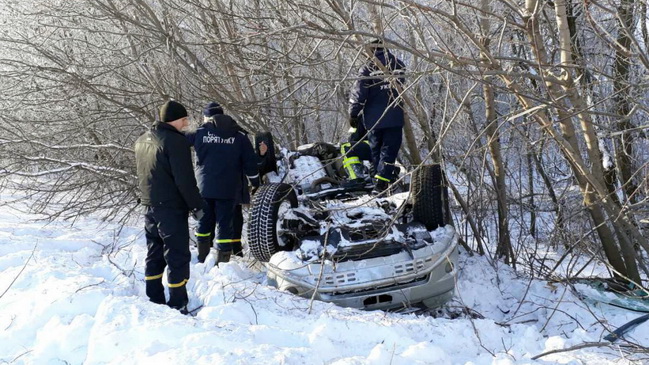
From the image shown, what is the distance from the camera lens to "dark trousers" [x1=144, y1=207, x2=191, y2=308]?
13.5 feet

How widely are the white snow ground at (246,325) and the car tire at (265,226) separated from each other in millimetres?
306

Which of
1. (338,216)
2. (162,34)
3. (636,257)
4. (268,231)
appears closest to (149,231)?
(268,231)

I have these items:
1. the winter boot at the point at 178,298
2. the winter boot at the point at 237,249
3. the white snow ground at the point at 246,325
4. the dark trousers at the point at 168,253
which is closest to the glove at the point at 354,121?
the winter boot at the point at 237,249

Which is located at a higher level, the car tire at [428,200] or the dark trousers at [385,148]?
the dark trousers at [385,148]

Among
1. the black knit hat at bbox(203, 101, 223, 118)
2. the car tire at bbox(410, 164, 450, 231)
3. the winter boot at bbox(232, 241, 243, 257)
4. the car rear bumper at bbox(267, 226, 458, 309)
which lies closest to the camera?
the car rear bumper at bbox(267, 226, 458, 309)

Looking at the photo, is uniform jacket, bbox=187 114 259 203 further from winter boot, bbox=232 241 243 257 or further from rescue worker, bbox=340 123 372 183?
rescue worker, bbox=340 123 372 183

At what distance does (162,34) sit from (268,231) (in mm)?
3491

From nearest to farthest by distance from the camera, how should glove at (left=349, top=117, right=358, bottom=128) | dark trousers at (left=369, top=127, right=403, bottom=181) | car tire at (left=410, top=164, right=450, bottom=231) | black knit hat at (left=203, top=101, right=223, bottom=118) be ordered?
car tire at (left=410, top=164, right=450, bottom=231), black knit hat at (left=203, top=101, right=223, bottom=118), dark trousers at (left=369, top=127, right=403, bottom=181), glove at (left=349, top=117, right=358, bottom=128)

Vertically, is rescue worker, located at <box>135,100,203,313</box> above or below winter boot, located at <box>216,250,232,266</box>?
above

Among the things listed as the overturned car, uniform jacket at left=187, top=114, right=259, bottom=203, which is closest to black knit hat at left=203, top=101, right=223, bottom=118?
uniform jacket at left=187, top=114, right=259, bottom=203

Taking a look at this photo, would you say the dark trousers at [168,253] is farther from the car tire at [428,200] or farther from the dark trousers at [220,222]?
the car tire at [428,200]

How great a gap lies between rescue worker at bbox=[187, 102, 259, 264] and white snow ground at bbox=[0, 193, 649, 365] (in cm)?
36

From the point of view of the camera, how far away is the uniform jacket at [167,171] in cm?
409

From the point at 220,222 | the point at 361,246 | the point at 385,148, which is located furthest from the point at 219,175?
the point at 385,148
